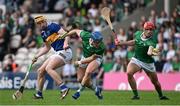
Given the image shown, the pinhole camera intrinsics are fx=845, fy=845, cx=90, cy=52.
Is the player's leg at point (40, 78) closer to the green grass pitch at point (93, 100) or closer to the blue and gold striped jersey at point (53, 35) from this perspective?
the green grass pitch at point (93, 100)

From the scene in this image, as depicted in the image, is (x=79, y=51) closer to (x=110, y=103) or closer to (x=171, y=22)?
(x=171, y=22)

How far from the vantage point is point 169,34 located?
112ft

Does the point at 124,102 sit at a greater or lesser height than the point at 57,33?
lesser

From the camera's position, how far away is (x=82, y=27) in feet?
115

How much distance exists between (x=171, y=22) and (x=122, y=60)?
279 cm

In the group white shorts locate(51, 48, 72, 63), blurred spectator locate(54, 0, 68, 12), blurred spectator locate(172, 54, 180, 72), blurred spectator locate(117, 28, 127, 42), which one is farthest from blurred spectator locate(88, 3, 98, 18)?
white shorts locate(51, 48, 72, 63)

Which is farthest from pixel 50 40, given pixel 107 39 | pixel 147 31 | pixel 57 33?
pixel 107 39

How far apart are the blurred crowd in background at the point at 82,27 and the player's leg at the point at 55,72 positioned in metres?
9.94

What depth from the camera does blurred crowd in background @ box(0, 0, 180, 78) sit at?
33.7 meters

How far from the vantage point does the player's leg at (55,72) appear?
22953mm

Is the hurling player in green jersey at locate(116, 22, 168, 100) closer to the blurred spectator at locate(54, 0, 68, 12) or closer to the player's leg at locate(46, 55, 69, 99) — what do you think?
the player's leg at locate(46, 55, 69, 99)

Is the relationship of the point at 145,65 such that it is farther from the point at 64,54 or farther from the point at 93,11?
the point at 93,11

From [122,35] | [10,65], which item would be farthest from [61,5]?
[10,65]

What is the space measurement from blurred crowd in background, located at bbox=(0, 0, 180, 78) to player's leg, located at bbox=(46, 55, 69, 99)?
32.6ft
